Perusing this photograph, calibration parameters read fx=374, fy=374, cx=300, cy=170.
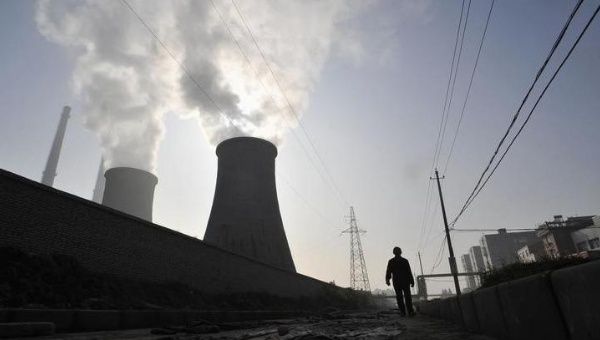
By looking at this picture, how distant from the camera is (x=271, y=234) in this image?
66.9 ft

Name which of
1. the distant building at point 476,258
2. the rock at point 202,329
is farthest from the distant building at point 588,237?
the distant building at point 476,258

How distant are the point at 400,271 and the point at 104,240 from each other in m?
7.31

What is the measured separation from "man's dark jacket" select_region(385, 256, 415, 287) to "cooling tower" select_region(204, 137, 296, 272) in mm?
11702

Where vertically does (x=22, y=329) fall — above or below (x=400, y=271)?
below

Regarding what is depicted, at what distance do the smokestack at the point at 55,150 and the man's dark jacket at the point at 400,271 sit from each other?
386ft

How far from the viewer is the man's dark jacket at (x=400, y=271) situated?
8.21 meters

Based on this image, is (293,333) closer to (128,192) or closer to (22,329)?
(22,329)

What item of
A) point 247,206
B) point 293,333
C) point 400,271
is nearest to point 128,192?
point 247,206

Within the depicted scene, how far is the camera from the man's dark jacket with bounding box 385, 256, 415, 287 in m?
8.21

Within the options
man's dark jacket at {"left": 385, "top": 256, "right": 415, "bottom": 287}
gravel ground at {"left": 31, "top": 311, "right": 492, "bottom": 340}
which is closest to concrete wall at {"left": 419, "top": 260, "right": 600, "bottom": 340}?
gravel ground at {"left": 31, "top": 311, "right": 492, "bottom": 340}

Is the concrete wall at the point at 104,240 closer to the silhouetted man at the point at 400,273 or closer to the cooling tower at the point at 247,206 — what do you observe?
the cooling tower at the point at 247,206

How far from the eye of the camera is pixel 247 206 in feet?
64.5

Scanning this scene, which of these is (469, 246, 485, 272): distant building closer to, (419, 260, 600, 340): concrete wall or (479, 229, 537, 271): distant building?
(479, 229, 537, 271): distant building

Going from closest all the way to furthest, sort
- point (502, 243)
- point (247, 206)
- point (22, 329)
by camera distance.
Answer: point (22, 329) → point (247, 206) → point (502, 243)
